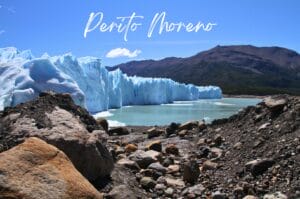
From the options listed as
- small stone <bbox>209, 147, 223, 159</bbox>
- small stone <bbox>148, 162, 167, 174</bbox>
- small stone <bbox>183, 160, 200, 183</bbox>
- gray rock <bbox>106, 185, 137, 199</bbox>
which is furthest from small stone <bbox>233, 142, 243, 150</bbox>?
gray rock <bbox>106, 185, 137, 199</bbox>

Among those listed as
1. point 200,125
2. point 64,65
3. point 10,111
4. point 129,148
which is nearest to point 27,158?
point 10,111

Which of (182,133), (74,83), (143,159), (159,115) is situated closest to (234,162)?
(143,159)

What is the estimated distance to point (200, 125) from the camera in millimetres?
12062

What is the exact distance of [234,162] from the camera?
755cm

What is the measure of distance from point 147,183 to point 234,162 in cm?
187

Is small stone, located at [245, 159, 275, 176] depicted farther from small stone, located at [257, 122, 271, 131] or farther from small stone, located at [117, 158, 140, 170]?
small stone, located at [257, 122, 271, 131]

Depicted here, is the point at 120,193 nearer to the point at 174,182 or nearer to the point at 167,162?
the point at 174,182

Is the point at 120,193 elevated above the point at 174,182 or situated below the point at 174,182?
above

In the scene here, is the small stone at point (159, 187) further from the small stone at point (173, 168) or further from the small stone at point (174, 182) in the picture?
the small stone at point (173, 168)

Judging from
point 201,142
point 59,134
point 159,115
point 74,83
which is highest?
point 74,83

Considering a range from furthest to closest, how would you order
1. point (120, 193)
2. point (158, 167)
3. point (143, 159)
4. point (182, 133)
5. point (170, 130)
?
point (170, 130)
point (182, 133)
point (143, 159)
point (158, 167)
point (120, 193)

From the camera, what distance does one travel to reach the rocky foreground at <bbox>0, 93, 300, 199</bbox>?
4320 mm

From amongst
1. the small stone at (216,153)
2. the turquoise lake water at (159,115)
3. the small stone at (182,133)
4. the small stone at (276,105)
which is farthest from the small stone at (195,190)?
the turquoise lake water at (159,115)

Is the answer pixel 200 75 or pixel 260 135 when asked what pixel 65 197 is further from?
pixel 200 75
